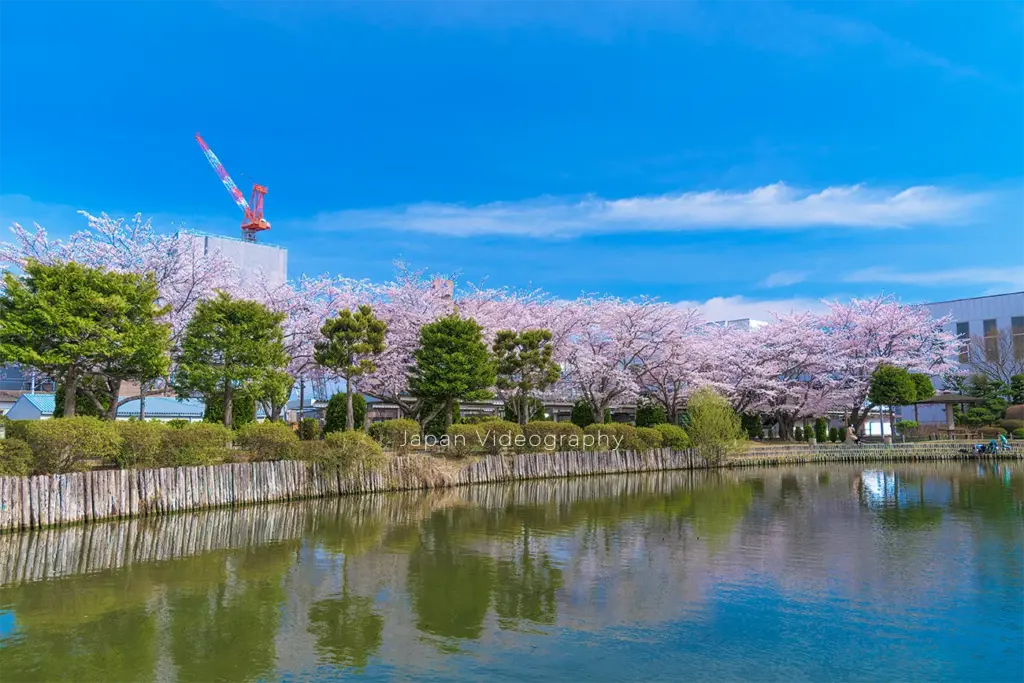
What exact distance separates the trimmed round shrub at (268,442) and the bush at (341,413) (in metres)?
7.60

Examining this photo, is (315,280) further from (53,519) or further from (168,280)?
(53,519)

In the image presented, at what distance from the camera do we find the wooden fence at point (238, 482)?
51.8 ft

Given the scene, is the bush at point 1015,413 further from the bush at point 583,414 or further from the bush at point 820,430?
the bush at point 583,414

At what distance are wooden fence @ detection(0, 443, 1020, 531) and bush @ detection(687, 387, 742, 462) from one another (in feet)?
8.54

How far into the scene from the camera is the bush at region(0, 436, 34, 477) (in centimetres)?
1534

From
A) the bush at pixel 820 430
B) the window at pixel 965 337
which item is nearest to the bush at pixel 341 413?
the bush at pixel 820 430

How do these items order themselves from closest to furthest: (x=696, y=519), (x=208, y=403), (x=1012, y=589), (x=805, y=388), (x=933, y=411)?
(x=1012, y=589)
(x=696, y=519)
(x=208, y=403)
(x=805, y=388)
(x=933, y=411)

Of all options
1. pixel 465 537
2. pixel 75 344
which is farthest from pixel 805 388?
pixel 75 344

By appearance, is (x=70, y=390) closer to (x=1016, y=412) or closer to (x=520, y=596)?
(x=520, y=596)

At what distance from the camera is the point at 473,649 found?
866 cm

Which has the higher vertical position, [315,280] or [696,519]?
[315,280]

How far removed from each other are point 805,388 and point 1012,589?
109ft

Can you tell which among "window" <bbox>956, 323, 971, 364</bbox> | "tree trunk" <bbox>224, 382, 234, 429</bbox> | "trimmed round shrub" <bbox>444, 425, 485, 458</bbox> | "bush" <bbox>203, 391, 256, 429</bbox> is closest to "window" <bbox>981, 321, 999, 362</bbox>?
"window" <bbox>956, 323, 971, 364</bbox>

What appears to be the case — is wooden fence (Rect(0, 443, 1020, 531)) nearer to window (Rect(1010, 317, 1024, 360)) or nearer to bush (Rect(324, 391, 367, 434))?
bush (Rect(324, 391, 367, 434))
